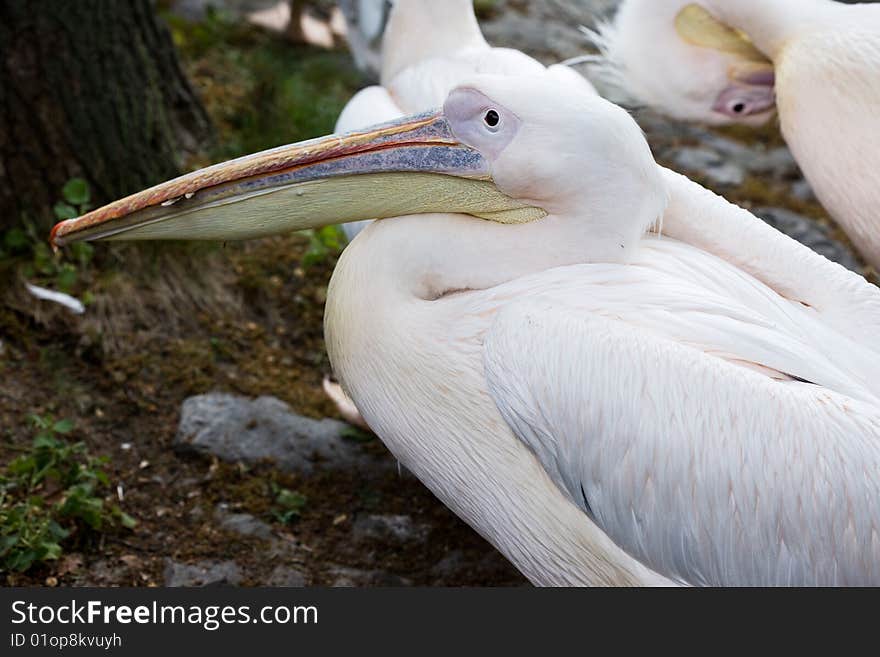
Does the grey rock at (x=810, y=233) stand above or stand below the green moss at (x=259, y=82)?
below

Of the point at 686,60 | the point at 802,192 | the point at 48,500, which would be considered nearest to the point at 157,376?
the point at 48,500

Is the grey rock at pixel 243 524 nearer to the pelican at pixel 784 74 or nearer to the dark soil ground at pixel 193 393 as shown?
the dark soil ground at pixel 193 393

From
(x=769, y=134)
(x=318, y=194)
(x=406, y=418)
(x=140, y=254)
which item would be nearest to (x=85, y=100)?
(x=140, y=254)

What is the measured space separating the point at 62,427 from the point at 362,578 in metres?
0.97

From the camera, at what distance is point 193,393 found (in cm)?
370

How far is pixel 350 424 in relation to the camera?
3.72 metres

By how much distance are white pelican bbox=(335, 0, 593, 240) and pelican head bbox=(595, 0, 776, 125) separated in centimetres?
25

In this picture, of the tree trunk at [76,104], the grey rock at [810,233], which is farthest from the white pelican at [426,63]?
the grey rock at [810,233]

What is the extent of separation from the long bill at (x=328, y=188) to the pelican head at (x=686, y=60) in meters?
1.57

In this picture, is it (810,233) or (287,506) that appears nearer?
(287,506)

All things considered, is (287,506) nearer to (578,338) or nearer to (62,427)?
(62,427)

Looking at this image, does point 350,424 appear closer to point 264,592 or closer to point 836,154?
point 264,592

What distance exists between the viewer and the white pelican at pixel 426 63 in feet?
11.5

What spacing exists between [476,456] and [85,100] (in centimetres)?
211
